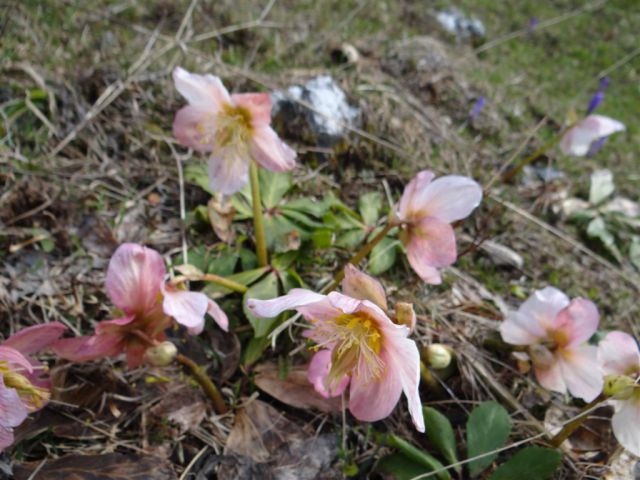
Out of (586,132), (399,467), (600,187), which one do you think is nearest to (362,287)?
(399,467)

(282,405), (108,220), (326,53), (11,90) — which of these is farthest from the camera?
(326,53)

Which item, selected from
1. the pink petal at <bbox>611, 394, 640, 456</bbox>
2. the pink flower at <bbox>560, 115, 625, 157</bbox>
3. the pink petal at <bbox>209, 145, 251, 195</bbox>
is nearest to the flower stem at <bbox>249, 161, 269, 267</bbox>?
the pink petal at <bbox>209, 145, 251, 195</bbox>

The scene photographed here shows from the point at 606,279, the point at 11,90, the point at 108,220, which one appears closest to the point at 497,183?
the point at 606,279

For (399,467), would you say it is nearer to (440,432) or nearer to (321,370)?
(440,432)

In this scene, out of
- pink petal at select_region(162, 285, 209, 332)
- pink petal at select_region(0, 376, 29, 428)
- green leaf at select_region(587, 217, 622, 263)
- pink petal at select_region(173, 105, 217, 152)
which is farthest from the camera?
green leaf at select_region(587, 217, 622, 263)

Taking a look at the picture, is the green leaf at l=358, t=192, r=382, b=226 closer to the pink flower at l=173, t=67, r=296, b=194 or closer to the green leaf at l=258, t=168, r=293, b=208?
the green leaf at l=258, t=168, r=293, b=208

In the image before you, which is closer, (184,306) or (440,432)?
(184,306)

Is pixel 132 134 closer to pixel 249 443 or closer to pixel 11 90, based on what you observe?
pixel 11 90
